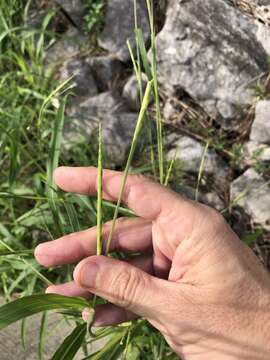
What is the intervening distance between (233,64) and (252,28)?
153 mm

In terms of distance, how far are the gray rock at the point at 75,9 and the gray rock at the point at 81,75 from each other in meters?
0.20

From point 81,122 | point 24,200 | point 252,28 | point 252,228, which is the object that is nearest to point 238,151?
point 252,228

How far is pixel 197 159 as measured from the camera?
1854 millimetres

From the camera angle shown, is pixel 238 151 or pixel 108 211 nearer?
pixel 108 211

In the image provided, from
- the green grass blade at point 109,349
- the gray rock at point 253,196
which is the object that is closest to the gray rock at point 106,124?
the gray rock at point 253,196

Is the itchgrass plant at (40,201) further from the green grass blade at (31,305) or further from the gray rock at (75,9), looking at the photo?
the gray rock at (75,9)

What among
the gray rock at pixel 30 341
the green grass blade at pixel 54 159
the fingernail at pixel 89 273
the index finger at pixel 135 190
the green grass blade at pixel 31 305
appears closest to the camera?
the green grass blade at pixel 31 305

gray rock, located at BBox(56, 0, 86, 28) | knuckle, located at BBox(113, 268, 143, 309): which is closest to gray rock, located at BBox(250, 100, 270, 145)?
gray rock, located at BBox(56, 0, 86, 28)

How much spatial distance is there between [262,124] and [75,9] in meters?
1.01

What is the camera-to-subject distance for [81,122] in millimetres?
1890

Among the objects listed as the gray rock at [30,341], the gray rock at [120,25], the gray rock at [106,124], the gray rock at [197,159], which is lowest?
the gray rock at [30,341]

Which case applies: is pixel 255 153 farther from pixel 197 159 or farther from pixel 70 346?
pixel 70 346

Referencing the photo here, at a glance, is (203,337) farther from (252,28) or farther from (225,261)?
(252,28)

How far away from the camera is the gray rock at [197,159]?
185cm
